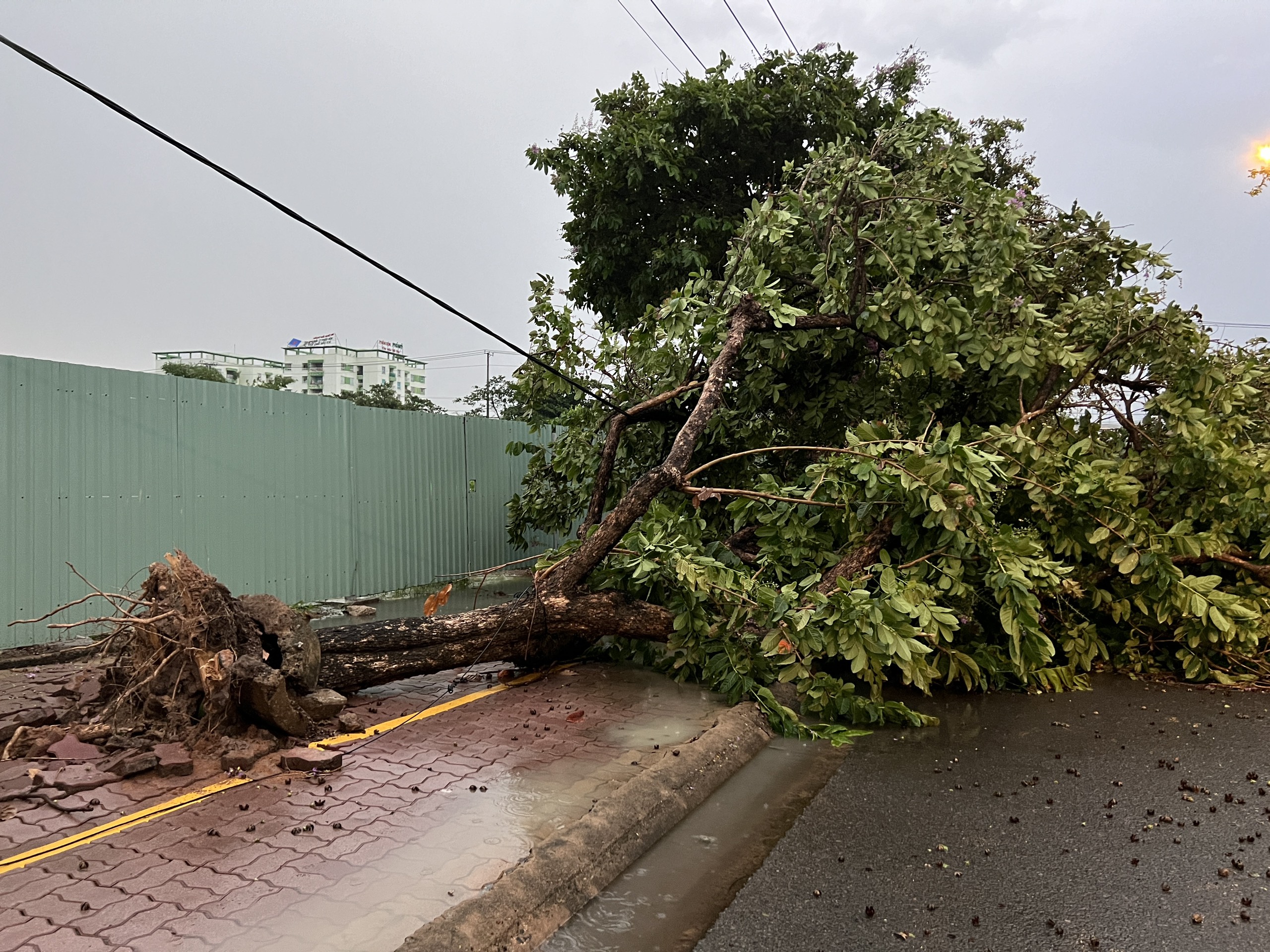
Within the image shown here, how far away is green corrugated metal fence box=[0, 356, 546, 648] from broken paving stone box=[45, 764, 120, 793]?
2.91 metres

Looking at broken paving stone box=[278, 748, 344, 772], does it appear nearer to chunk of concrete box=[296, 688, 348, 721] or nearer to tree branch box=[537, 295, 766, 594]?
chunk of concrete box=[296, 688, 348, 721]

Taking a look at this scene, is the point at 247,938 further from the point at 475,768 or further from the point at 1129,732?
the point at 1129,732

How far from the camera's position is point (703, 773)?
410 centimetres

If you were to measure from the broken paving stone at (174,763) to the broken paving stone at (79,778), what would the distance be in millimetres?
181

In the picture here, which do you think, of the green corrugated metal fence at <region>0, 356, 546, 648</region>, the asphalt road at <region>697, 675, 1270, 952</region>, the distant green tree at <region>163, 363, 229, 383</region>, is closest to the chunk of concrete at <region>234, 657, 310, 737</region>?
the asphalt road at <region>697, 675, 1270, 952</region>

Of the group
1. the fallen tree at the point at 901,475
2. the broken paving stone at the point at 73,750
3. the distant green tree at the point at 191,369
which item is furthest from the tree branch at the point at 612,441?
the distant green tree at the point at 191,369

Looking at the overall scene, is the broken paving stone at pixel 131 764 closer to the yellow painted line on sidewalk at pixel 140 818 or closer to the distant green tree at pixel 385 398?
the yellow painted line on sidewalk at pixel 140 818

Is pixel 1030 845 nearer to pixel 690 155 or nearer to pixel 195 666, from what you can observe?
pixel 195 666

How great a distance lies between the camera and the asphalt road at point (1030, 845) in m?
2.77

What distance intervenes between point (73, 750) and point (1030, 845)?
4.34 m

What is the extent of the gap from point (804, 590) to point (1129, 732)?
2.00 meters

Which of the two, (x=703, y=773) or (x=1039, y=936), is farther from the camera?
(x=703, y=773)

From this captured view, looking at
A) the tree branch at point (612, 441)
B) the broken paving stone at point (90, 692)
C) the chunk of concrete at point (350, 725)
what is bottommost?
the chunk of concrete at point (350, 725)

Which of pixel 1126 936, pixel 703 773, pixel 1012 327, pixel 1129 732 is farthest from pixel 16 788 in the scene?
pixel 1012 327
